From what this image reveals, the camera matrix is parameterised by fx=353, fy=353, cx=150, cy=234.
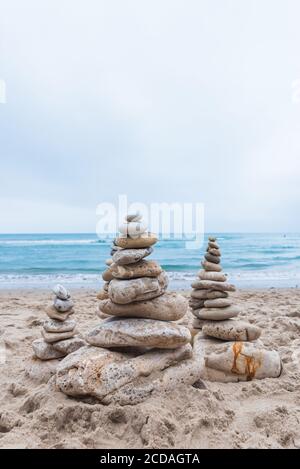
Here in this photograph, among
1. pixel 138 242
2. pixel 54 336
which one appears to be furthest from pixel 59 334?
pixel 138 242

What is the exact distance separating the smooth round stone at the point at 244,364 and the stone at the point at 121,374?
0.71 metres

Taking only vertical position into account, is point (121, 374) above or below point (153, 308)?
below

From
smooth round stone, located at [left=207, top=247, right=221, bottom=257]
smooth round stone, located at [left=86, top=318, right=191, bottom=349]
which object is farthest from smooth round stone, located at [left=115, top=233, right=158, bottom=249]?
smooth round stone, located at [left=207, top=247, right=221, bottom=257]

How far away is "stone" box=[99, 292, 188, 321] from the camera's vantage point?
161 inches

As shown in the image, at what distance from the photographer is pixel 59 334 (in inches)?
184

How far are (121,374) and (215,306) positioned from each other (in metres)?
2.26

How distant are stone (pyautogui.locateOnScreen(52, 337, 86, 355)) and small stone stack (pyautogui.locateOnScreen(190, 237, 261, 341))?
6.16 ft

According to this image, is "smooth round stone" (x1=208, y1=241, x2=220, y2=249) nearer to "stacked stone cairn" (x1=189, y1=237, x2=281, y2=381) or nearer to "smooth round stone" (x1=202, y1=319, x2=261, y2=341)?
"stacked stone cairn" (x1=189, y1=237, x2=281, y2=381)

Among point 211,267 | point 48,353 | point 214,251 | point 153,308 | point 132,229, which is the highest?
point 132,229

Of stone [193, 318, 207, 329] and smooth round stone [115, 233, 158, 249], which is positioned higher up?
smooth round stone [115, 233, 158, 249]

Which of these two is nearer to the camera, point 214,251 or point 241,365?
point 241,365

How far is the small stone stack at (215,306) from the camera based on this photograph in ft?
16.9

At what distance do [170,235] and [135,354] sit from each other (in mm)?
53965

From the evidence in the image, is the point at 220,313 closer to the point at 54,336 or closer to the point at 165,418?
the point at 165,418
